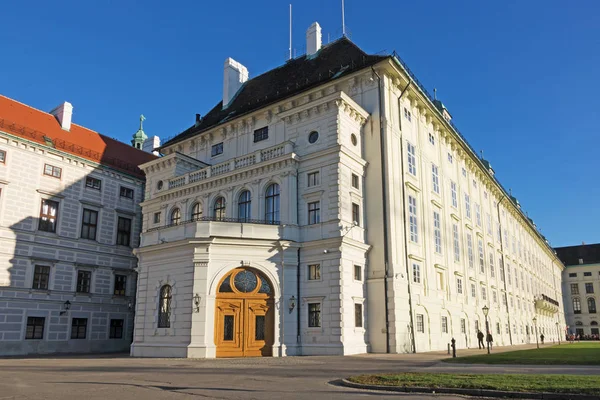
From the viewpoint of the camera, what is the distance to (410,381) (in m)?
12.9

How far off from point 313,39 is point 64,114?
75.8 ft

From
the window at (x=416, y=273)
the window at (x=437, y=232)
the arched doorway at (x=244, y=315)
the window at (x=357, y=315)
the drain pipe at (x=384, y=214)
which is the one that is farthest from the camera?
the window at (x=437, y=232)

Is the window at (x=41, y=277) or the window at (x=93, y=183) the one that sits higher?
the window at (x=93, y=183)

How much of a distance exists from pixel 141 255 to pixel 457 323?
912 inches

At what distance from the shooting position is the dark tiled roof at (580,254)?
115m

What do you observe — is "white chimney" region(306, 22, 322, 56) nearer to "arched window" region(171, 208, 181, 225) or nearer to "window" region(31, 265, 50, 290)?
"arched window" region(171, 208, 181, 225)

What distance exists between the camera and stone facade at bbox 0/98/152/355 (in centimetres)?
3612

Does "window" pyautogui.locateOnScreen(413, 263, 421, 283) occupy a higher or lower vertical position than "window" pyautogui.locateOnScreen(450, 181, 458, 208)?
lower

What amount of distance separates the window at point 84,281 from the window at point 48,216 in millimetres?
4167

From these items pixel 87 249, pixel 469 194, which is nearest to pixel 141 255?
pixel 87 249

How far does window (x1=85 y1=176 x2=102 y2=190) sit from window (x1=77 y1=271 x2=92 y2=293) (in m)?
7.20

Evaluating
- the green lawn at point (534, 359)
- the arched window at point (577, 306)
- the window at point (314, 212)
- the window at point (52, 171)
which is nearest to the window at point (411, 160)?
the window at point (314, 212)

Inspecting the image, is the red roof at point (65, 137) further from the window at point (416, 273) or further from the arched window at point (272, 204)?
the window at point (416, 273)

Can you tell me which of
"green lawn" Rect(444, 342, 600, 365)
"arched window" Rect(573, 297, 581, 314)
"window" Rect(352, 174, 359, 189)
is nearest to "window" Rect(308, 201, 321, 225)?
"window" Rect(352, 174, 359, 189)
